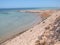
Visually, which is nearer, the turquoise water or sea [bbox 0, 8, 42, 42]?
sea [bbox 0, 8, 42, 42]

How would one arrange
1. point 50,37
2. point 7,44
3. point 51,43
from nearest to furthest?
1. point 51,43
2. point 50,37
3. point 7,44

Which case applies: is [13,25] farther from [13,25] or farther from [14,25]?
[14,25]

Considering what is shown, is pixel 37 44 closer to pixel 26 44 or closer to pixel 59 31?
pixel 59 31

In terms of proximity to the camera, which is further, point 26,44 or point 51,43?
point 26,44

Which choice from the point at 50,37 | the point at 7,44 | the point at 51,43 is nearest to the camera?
the point at 51,43

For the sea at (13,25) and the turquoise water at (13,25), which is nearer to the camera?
the sea at (13,25)

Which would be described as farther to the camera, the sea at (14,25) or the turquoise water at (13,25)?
the turquoise water at (13,25)

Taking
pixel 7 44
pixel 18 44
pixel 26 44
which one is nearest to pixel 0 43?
pixel 7 44

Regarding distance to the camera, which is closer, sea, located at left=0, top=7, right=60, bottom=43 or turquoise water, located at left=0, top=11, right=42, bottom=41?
sea, located at left=0, top=7, right=60, bottom=43

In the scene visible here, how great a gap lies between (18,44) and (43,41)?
2.77 m

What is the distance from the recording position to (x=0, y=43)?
32.5 feet

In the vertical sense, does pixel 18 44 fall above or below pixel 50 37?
below

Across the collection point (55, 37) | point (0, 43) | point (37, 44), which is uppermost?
point (55, 37)

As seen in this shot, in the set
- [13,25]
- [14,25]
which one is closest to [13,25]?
[13,25]
